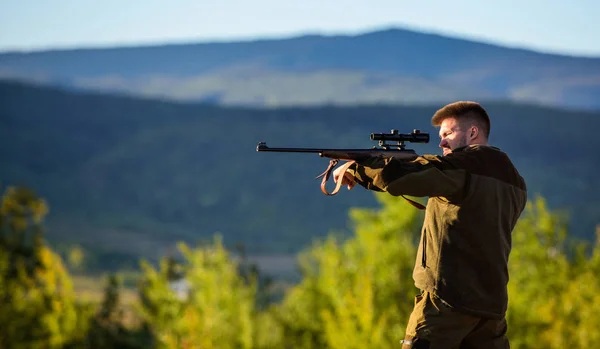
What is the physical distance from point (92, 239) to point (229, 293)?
89.3m

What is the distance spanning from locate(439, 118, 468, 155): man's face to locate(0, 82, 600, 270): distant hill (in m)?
122

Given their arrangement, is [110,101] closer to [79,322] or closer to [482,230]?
[79,322]

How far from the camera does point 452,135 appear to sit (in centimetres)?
566

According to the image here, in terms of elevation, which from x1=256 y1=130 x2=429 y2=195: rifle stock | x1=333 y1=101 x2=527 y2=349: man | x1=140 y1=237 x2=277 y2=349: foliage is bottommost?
x1=140 y1=237 x2=277 y2=349: foliage

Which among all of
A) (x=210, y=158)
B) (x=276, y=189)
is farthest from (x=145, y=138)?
(x=276, y=189)

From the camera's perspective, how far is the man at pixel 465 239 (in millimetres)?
5414

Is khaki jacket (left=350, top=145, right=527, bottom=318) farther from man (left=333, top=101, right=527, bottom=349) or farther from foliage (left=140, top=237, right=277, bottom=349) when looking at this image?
foliage (left=140, top=237, right=277, bottom=349)

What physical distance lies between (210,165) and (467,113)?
510 feet

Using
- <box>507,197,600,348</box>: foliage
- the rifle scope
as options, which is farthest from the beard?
<box>507,197,600,348</box>: foliage

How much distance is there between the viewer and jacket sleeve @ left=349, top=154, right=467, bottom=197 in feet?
17.1

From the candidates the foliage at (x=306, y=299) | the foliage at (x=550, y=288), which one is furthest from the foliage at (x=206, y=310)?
the foliage at (x=550, y=288)

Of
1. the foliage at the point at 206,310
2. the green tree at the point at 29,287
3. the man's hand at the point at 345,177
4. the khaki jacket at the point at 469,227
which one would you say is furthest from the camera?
the foliage at the point at 206,310

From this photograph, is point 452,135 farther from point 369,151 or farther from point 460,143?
point 369,151

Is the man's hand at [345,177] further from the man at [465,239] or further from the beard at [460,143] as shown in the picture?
the beard at [460,143]
